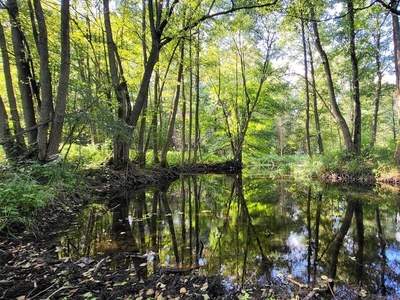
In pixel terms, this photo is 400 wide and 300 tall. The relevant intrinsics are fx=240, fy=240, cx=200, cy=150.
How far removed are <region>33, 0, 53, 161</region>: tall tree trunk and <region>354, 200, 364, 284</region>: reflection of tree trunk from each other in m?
6.29

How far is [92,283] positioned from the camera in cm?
228

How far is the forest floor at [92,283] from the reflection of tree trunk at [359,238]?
88cm

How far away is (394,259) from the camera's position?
3119mm

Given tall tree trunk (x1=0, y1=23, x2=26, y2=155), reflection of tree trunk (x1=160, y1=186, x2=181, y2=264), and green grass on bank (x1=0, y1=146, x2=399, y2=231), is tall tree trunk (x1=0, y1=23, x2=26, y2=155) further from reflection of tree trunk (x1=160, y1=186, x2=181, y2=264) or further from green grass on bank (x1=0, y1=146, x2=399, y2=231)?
reflection of tree trunk (x1=160, y1=186, x2=181, y2=264)

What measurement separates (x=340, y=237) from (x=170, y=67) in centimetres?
1258

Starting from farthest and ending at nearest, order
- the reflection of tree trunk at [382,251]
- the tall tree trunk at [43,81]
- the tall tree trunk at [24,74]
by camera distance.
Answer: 1. the tall tree trunk at [24,74]
2. the tall tree trunk at [43,81]
3. the reflection of tree trunk at [382,251]

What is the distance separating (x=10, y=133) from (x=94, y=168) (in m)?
3.05

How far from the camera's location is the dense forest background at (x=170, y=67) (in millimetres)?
6156

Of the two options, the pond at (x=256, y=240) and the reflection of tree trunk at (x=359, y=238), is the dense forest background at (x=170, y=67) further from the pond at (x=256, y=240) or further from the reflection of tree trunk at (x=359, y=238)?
the reflection of tree trunk at (x=359, y=238)

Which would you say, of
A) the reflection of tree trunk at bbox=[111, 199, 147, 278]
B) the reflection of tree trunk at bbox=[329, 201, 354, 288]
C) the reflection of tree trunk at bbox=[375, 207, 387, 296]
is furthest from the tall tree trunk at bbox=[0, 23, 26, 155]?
the reflection of tree trunk at bbox=[375, 207, 387, 296]

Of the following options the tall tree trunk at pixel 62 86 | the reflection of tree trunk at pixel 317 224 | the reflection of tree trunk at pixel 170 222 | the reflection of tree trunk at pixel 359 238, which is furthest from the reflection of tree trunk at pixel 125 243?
the reflection of tree trunk at pixel 359 238

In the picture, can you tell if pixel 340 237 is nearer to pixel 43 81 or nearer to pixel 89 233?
pixel 89 233

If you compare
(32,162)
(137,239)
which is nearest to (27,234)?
(137,239)

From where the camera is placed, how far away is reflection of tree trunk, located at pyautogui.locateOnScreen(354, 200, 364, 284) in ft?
9.26
